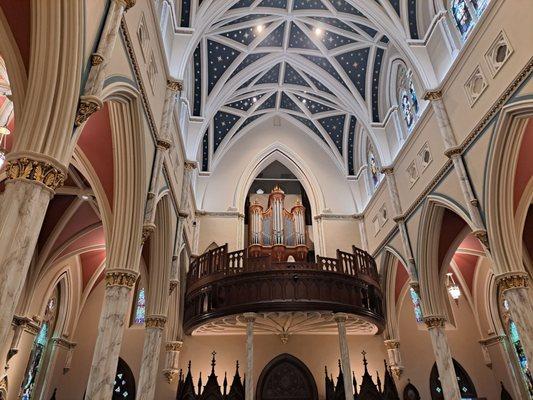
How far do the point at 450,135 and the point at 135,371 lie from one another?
13431 mm

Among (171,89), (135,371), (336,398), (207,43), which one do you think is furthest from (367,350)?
(207,43)

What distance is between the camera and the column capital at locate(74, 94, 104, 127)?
5293 millimetres

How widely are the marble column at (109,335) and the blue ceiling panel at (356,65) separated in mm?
12743

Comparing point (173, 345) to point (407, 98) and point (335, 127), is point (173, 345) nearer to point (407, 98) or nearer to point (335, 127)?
point (407, 98)

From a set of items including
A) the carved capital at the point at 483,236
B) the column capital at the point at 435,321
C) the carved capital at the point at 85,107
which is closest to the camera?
the carved capital at the point at 85,107

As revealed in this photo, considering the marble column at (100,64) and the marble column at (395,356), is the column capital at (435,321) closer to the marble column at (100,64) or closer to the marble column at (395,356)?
the marble column at (395,356)

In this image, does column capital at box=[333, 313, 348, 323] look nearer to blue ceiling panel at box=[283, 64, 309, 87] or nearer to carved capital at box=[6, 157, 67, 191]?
carved capital at box=[6, 157, 67, 191]

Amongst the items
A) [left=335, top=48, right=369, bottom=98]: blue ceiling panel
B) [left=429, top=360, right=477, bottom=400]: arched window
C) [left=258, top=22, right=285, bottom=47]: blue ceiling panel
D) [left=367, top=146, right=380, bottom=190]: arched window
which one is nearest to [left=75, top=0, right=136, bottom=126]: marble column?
[left=258, top=22, right=285, bottom=47]: blue ceiling panel

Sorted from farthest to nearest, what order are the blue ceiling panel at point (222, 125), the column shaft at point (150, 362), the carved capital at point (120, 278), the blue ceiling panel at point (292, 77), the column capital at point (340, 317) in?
the blue ceiling panel at point (222, 125) < the blue ceiling panel at point (292, 77) < the column capital at point (340, 317) < the column shaft at point (150, 362) < the carved capital at point (120, 278)

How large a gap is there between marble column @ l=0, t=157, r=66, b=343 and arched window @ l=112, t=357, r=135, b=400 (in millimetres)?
12559

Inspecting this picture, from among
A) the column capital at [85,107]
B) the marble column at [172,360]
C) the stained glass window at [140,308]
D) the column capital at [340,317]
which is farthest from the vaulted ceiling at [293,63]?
the column capital at [85,107]

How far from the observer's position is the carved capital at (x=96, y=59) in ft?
18.7

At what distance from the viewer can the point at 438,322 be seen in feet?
39.5

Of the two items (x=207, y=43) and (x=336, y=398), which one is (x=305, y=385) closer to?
(x=336, y=398)
